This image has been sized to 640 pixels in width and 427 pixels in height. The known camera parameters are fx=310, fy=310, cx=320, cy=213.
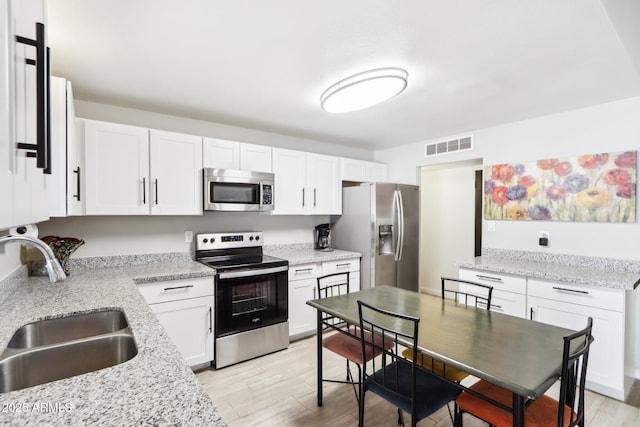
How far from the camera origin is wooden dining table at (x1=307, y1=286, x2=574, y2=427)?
120 cm

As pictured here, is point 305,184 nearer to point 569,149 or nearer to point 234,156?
point 234,156

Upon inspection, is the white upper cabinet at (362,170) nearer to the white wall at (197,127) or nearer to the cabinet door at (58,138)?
the white wall at (197,127)

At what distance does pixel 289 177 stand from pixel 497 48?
7.61 feet

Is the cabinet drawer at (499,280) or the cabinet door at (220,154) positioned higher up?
the cabinet door at (220,154)

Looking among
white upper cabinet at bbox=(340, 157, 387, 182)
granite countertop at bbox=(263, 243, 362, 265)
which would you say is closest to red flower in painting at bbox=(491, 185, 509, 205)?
white upper cabinet at bbox=(340, 157, 387, 182)

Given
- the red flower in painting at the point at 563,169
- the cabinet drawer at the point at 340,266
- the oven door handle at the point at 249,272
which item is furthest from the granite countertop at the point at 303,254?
the red flower in painting at the point at 563,169

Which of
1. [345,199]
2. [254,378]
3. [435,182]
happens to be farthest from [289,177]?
[435,182]

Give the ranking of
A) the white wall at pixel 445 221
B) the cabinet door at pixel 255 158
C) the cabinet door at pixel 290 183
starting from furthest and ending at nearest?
1. the white wall at pixel 445 221
2. the cabinet door at pixel 290 183
3. the cabinet door at pixel 255 158

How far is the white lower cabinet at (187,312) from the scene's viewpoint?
250 centimetres

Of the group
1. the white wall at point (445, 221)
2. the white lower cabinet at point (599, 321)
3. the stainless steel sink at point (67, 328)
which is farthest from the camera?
the white wall at point (445, 221)

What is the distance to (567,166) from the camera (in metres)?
2.96

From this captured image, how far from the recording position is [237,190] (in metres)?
3.14

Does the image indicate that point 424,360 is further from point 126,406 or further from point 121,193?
point 121,193

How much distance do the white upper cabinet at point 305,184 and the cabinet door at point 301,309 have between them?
0.83 metres
